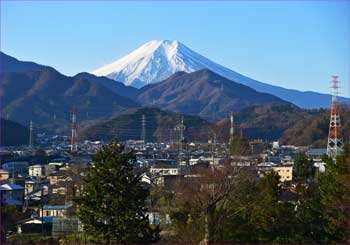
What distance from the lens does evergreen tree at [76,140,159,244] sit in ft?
18.6

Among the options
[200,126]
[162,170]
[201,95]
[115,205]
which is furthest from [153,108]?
[115,205]

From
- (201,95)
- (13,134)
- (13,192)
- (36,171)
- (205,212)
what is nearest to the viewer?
(205,212)

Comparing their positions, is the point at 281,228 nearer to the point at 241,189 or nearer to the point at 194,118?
the point at 241,189

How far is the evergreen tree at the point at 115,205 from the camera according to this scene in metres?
5.66

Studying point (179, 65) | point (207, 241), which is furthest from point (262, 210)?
point (179, 65)

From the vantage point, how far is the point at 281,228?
648cm

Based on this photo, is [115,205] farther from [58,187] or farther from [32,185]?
[32,185]

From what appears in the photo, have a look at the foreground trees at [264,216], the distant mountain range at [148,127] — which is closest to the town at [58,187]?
the foreground trees at [264,216]

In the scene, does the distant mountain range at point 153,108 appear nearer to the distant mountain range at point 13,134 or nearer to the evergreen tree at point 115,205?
the distant mountain range at point 13,134

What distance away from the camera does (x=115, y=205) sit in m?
5.69

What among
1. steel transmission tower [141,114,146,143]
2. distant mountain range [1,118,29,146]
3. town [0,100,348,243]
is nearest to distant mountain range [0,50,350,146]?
distant mountain range [1,118,29,146]

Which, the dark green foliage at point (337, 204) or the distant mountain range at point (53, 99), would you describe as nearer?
the dark green foliage at point (337, 204)

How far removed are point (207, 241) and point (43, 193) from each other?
9353mm

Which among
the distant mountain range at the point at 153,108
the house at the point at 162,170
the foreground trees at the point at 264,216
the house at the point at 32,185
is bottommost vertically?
the house at the point at 32,185
